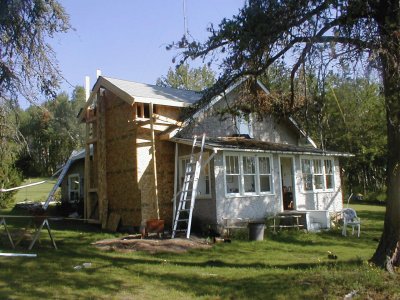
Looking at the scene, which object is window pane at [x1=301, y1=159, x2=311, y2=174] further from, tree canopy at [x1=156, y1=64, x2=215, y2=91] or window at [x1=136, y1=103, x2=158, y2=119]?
tree canopy at [x1=156, y1=64, x2=215, y2=91]

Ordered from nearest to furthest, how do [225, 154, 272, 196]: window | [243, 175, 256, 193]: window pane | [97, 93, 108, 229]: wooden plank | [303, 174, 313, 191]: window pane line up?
1. [225, 154, 272, 196]: window
2. [243, 175, 256, 193]: window pane
3. [97, 93, 108, 229]: wooden plank
4. [303, 174, 313, 191]: window pane

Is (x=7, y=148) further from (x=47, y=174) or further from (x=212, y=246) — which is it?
(x=47, y=174)

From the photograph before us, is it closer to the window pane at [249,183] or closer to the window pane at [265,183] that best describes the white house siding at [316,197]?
the window pane at [265,183]

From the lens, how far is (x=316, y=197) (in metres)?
19.7

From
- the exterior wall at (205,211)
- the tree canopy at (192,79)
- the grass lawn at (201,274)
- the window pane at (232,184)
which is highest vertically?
the tree canopy at (192,79)

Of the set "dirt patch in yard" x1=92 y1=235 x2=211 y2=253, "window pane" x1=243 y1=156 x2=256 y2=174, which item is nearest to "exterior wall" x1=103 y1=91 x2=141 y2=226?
"dirt patch in yard" x1=92 y1=235 x2=211 y2=253

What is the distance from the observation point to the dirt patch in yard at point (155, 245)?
12523mm

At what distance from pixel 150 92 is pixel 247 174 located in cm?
505

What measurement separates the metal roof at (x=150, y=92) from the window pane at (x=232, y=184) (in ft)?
11.2

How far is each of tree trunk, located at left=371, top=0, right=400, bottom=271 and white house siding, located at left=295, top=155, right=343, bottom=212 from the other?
9.65 m

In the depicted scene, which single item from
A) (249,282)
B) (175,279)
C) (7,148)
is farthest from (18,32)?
(249,282)

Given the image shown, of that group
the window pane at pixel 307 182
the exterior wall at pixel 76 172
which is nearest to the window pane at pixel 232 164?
the window pane at pixel 307 182

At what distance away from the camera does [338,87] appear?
10414 mm

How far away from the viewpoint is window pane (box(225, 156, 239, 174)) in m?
16.7
